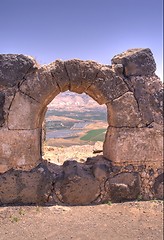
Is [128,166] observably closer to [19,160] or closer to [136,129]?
[136,129]

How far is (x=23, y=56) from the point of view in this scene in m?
4.64

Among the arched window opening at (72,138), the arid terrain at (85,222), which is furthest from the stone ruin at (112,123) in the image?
the arched window opening at (72,138)

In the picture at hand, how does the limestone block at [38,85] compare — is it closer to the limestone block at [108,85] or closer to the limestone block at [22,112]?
the limestone block at [22,112]

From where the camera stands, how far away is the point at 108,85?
4754 millimetres

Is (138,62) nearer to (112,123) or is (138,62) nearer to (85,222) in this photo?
(112,123)

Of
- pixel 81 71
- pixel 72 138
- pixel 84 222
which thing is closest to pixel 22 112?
pixel 81 71

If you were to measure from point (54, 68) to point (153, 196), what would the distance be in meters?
3.24

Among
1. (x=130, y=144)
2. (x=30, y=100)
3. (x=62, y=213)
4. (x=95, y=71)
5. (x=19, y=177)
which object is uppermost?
(x=95, y=71)

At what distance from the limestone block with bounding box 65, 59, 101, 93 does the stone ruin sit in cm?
2

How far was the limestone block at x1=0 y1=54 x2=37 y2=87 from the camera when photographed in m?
4.60

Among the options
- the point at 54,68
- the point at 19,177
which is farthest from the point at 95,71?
the point at 19,177

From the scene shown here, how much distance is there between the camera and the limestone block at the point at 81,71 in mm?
4652

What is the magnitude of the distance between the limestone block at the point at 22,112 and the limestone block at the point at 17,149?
0.45ft

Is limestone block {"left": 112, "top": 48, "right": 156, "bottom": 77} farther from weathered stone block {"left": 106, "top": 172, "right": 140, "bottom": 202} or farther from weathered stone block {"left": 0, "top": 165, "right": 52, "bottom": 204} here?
weathered stone block {"left": 0, "top": 165, "right": 52, "bottom": 204}
